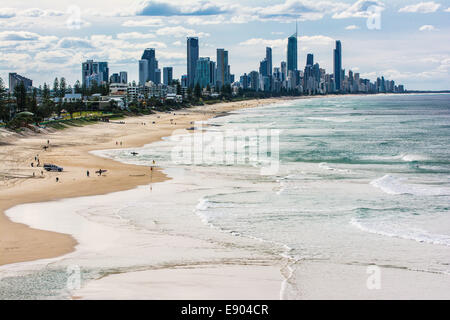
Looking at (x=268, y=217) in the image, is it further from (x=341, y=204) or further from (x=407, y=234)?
(x=407, y=234)

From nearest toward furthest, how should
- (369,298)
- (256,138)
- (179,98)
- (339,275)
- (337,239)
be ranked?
(369,298) → (339,275) → (337,239) → (256,138) → (179,98)

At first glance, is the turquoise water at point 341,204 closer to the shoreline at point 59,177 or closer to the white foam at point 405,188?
the white foam at point 405,188

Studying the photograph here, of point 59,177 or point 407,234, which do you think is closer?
point 407,234

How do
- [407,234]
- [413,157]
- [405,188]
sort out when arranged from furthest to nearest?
[413,157]
[405,188]
[407,234]

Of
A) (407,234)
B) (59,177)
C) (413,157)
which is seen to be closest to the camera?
(407,234)

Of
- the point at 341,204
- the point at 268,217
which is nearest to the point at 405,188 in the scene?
the point at 341,204

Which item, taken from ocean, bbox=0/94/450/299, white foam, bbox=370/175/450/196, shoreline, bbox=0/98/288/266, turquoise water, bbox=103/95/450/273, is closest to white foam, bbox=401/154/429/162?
turquoise water, bbox=103/95/450/273
